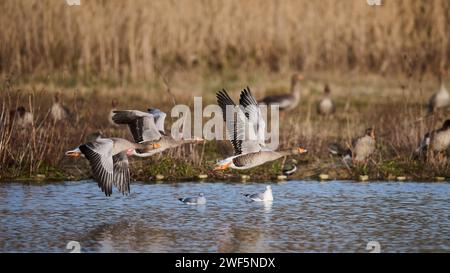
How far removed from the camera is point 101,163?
11953mm

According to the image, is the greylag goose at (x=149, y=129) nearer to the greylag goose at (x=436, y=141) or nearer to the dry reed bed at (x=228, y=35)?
the greylag goose at (x=436, y=141)

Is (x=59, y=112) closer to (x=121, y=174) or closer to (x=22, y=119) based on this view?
(x=22, y=119)

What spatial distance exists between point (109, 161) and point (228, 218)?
61.5 inches

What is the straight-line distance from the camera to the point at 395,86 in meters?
21.9

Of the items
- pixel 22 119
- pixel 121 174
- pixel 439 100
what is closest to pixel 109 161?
pixel 121 174

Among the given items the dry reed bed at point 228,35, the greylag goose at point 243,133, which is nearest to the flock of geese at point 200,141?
the greylag goose at point 243,133

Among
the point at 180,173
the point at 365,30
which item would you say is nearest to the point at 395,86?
the point at 365,30

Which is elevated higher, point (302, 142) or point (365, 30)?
point (365, 30)

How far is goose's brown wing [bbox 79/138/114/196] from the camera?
11.9 meters

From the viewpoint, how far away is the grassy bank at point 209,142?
45.9 feet

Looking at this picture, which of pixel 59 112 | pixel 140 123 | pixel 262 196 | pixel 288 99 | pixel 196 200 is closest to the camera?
pixel 196 200

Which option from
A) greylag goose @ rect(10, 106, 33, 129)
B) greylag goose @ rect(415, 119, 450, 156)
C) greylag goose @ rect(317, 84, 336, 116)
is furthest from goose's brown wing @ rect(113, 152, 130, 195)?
greylag goose @ rect(317, 84, 336, 116)
